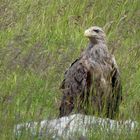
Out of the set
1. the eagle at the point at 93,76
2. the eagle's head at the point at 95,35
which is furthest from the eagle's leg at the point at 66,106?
the eagle's head at the point at 95,35

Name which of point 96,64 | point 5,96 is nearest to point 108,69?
point 96,64

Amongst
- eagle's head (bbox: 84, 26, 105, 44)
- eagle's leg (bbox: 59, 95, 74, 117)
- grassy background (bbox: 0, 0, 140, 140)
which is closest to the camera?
grassy background (bbox: 0, 0, 140, 140)

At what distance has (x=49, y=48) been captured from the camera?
8.69 metres

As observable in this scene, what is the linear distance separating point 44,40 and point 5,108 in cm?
308

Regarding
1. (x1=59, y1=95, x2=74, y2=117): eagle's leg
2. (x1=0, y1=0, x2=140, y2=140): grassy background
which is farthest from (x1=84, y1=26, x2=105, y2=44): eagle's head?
(x1=59, y1=95, x2=74, y2=117): eagle's leg

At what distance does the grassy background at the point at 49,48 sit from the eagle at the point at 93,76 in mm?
94

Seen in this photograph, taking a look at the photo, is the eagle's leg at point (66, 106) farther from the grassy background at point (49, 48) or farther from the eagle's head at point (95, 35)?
the eagle's head at point (95, 35)

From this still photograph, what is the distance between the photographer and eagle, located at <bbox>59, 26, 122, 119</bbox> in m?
7.38

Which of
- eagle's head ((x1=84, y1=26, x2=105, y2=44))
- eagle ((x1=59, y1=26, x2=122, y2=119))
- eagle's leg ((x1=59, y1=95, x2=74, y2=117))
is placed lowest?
eagle's leg ((x1=59, y1=95, x2=74, y2=117))

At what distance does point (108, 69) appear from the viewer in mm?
7660

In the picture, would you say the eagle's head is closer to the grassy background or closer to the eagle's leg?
the grassy background

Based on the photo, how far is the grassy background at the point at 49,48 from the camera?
244 inches

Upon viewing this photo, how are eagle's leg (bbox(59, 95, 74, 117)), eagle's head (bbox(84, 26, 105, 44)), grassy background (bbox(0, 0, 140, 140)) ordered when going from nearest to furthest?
grassy background (bbox(0, 0, 140, 140)) < eagle's leg (bbox(59, 95, 74, 117)) < eagle's head (bbox(84, 26, 105, 44))

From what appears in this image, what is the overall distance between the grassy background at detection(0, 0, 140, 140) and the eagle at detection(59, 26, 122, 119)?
9 centimetres
